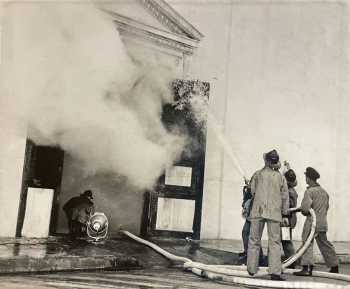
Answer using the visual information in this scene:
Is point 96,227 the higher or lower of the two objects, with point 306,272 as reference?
higher

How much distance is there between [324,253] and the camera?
20.5 ft

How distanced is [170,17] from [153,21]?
0.36 m

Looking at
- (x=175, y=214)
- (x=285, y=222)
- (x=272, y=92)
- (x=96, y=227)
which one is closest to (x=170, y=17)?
(x=272, y=92)

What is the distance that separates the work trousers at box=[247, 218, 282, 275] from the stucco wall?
380 cm

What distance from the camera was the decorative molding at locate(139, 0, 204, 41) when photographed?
857cm

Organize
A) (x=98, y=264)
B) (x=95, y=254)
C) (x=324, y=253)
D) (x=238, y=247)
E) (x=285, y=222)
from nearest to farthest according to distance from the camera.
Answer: (x=98, y=264) → (x=95, y=254) → (x=324, y=253) → (x=285, y=222) → (x=238, y=247)

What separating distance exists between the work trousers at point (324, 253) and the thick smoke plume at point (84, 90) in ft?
10.7

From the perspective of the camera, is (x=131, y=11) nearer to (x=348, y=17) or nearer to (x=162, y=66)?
(x=162, y=66)

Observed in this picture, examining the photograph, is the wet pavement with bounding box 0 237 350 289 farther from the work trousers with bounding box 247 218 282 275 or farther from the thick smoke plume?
the thick smoke plume

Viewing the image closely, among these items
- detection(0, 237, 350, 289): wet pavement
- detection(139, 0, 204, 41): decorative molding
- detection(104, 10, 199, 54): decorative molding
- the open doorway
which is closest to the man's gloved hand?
detection(0, 237, 350, 289): wet pavement

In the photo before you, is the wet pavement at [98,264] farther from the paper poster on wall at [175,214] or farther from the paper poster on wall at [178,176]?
the paper poster on wall at [178,176]

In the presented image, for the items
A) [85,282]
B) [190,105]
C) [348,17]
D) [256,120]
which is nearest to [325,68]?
[348,17]

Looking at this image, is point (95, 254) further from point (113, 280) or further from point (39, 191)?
point (39, 191)

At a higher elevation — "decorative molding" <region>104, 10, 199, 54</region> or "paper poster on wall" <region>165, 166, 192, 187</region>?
"decorative molding" <region>104, 10, 199, 54</region>
